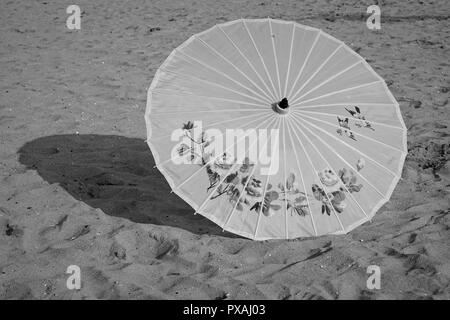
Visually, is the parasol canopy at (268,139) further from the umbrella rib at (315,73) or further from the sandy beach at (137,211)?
the sandy beach at (137,211)

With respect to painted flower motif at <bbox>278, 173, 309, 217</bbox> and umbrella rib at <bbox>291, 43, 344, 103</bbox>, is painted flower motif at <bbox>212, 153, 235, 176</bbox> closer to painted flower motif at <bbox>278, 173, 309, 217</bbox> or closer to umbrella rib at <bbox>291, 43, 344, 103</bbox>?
painted flower motif at <bbox>278, 173, 309, 217</bbox>

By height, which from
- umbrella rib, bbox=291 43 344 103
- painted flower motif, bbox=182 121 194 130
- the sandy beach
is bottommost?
the sandy beach

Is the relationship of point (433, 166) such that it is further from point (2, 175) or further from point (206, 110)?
point (2, 175)

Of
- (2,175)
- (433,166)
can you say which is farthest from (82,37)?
(433,166)

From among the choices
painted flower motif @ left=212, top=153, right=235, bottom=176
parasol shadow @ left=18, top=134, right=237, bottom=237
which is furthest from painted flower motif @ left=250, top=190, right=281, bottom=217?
parasol shadow @ left=18, top=134, right=237, bottom=237

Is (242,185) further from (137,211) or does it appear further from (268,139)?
(137,211)

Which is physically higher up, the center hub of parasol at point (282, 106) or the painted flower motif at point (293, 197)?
the center hub of parasol at point (282, 106)

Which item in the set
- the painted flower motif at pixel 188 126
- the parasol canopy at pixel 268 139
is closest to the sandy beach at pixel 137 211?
the parasol canopy at pixel 268 139
